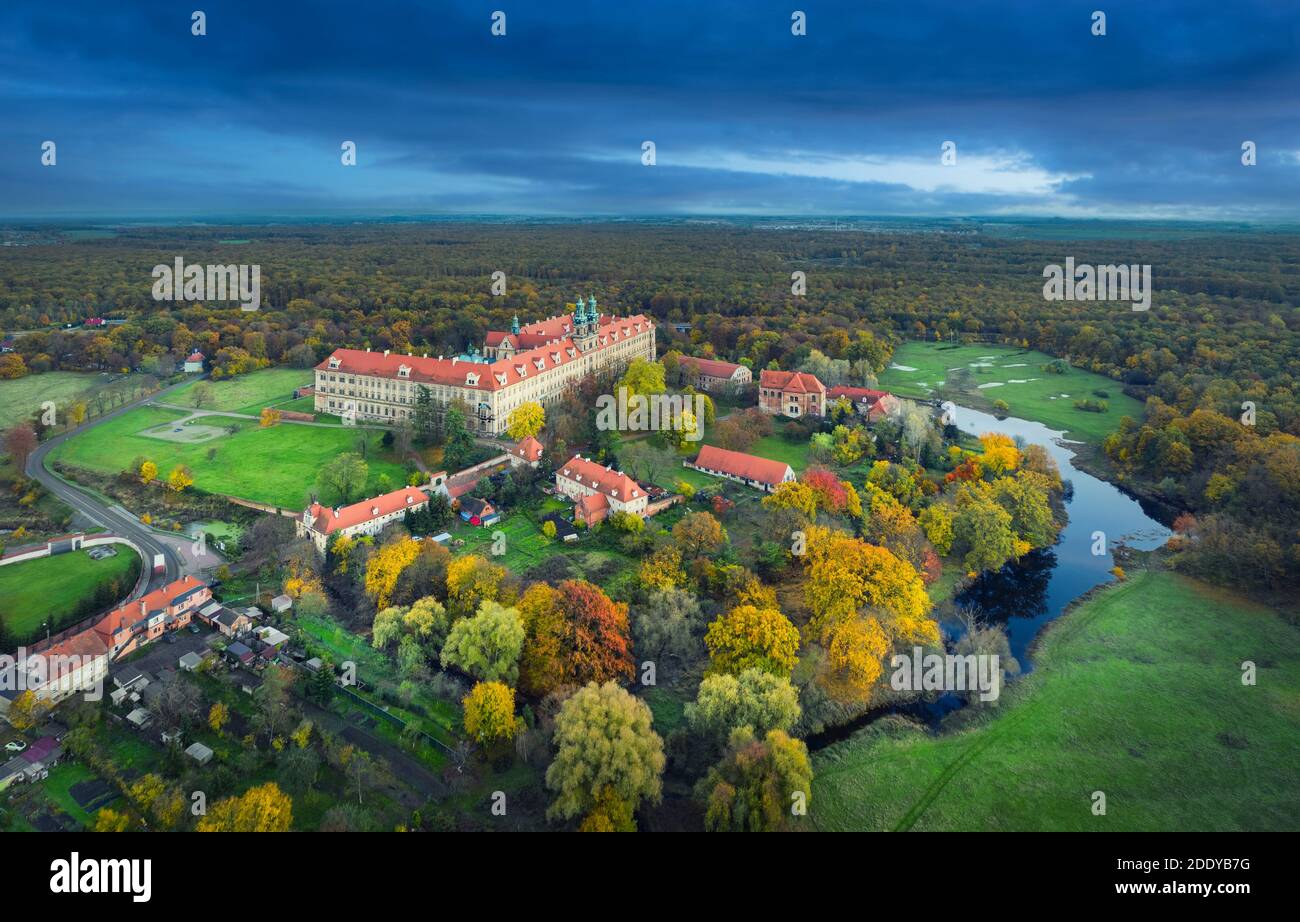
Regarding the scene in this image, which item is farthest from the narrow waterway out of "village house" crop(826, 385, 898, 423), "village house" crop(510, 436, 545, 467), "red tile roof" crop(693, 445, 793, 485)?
"village house" crop(510, 436, 545, 467)

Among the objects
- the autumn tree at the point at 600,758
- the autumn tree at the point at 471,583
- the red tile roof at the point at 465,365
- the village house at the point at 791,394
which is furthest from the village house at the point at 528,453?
the autumn tree at the point at 600,758

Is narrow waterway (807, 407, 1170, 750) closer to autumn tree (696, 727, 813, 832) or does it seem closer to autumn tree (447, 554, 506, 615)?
autumn tree (696, 727, 813, 832)

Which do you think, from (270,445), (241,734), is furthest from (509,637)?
(270,445)

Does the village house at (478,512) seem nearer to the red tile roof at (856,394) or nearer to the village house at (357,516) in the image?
the village house at (357,516)

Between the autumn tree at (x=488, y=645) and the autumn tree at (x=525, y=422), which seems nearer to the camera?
the autumn tree at (x=488, y=645)

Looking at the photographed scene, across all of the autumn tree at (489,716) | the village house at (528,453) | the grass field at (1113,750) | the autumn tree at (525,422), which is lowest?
the grass field at (1113,750)

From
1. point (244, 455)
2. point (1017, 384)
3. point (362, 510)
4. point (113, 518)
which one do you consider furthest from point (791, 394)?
point (113, 518)
